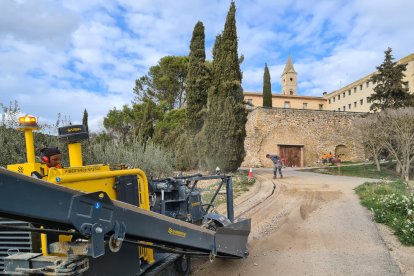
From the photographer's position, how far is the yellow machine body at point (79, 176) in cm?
321

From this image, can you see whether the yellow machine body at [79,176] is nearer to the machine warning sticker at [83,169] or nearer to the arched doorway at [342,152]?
the machine warning sticker at [83,169]

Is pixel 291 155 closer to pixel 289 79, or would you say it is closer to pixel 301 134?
pixel 301 134

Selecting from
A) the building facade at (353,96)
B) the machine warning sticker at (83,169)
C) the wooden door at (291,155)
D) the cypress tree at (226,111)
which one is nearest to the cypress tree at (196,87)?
the cypress tree at (226,111)

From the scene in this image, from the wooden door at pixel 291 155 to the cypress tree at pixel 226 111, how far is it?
13.9 metres

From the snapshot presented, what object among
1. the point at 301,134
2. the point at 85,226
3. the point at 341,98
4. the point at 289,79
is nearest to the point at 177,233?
the point at 85,226

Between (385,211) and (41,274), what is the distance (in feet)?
28.0

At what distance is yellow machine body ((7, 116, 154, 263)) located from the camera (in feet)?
10.5

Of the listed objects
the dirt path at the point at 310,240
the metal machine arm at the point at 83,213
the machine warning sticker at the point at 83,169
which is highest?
Result: the machine warning sticker at the point at 83,169

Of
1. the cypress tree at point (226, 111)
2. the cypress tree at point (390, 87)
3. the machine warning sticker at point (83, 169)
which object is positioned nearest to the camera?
the machine warning sticker at point (83, 169)

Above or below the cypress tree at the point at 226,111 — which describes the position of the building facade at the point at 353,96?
above

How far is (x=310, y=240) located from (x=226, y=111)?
39.5ft

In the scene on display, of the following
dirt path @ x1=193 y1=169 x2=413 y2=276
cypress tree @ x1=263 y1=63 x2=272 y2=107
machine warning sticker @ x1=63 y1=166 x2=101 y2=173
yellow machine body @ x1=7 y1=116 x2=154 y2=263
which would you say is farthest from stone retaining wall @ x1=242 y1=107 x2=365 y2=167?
machine warning sticker @ x1=63 y1=166 x2=101 y2=173

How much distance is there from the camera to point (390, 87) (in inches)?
1077

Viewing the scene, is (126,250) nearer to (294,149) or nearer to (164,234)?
(164,234)
